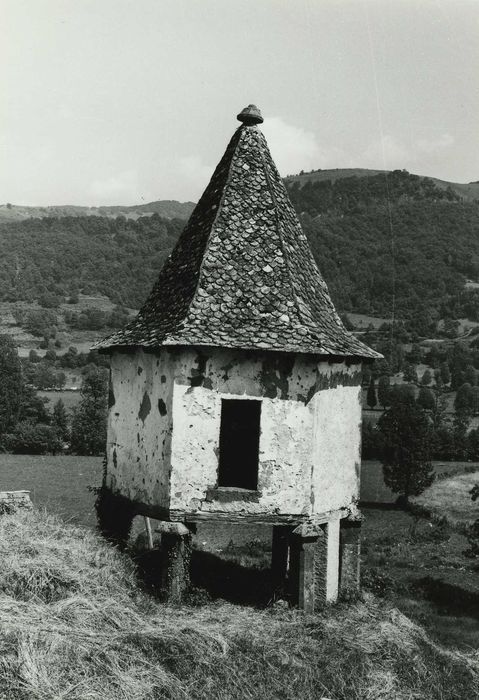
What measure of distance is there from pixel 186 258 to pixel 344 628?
7.21 meters

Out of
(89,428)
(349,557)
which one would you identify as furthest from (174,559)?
(89,428)

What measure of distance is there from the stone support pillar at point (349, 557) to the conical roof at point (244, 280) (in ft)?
10.9

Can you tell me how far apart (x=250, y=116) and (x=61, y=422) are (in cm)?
5774

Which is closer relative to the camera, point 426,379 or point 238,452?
point 238,452

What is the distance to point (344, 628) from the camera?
1271cm

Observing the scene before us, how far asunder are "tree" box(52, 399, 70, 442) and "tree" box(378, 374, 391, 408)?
1318 inches

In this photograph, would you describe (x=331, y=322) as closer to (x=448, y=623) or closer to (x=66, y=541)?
(x=66, y=541)

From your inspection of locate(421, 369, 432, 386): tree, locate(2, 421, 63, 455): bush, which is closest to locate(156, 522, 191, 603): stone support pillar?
locate(2, 421, 63, 455): bush

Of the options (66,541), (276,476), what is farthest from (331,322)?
(66,541)

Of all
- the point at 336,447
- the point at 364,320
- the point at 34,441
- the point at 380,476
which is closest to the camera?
the point at 336,447

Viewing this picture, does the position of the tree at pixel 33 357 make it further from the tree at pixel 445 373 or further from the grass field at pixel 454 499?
the grass field at pixel 454 499

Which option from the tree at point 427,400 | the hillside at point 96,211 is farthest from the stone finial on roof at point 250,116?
the hillside at point 96,211

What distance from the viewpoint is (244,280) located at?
44.8 feet

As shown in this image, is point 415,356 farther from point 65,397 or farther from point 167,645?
point 167,645
